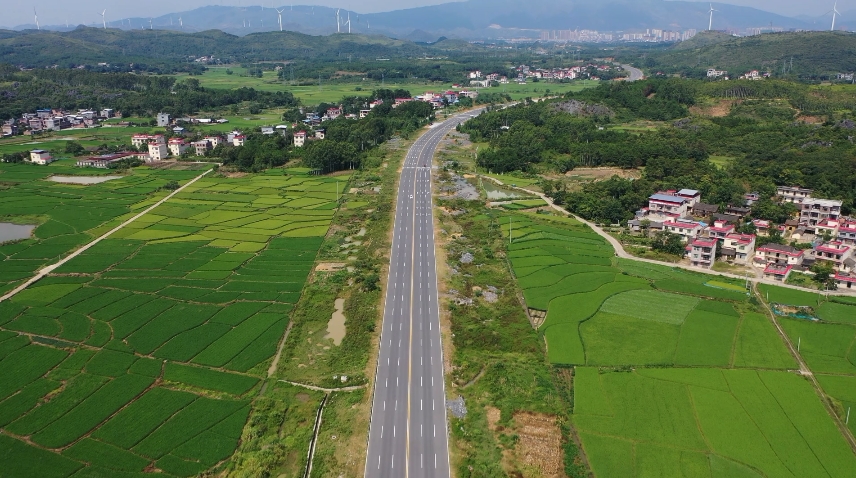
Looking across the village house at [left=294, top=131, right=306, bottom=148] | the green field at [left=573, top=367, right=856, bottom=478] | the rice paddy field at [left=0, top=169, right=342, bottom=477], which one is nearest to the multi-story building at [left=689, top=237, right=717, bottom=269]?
the green field at [left=573, top=367, right=856, bottom=478]

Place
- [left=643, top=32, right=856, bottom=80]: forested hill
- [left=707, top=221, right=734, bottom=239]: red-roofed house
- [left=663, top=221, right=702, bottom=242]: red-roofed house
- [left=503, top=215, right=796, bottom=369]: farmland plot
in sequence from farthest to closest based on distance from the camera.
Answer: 1. [left=643, top=32, right=856, bottom=80]: forested hill
2. [left=663, top=221, right=702, bottom=242]: red-roofed house
3. [left=707, top=221, right=734, bottom=239]: red-roofed house
4. [left=503, top=215, right=796, bottom=369]: farmland plot

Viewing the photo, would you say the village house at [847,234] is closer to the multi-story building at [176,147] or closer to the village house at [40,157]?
the multi-story building at [176,147]

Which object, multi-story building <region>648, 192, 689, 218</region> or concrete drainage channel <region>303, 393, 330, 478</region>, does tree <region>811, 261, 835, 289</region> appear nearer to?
multi-story building <region>648, 192, 689, 218</region>

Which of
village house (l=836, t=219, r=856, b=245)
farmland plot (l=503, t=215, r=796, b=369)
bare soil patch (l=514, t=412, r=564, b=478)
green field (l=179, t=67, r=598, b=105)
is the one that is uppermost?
green field (l=179, t=67, r=598, b=105)

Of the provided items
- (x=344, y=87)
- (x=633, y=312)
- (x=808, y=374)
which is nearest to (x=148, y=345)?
(x=633, y=312)

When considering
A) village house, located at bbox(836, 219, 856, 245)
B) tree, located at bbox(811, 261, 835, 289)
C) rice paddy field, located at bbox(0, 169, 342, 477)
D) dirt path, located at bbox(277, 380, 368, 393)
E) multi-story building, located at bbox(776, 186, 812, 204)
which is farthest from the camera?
multi-story building, located at bbox(776, 186, 812, 204)

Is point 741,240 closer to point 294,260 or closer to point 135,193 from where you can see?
point 294,260
